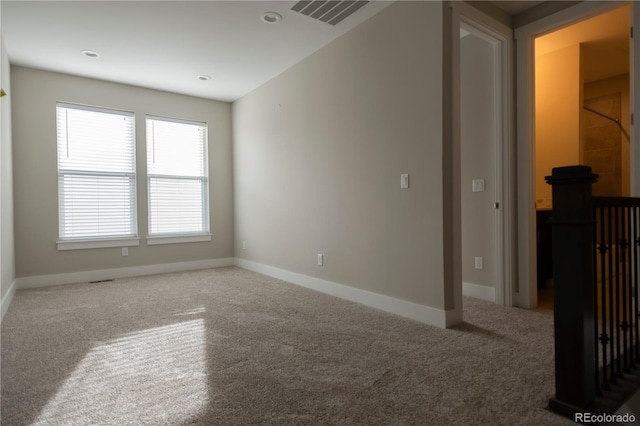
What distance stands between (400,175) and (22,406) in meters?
2.80

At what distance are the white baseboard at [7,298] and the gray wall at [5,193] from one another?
0.05 meters

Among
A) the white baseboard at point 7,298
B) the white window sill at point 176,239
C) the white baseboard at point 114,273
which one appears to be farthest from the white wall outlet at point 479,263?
the white baseboard at point 7,298

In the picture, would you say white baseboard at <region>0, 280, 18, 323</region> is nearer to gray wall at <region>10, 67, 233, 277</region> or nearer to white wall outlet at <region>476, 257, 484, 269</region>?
gray wall at <region>10, 67, 233, 277</region>

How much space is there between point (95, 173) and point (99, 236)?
85cm

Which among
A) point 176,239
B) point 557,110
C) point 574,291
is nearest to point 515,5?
point 557,110

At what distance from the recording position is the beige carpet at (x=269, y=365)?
5.31ft

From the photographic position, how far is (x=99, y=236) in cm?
488

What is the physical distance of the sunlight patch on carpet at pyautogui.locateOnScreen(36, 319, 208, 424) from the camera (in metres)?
1.63

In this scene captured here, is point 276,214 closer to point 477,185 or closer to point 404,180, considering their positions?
point 404,180

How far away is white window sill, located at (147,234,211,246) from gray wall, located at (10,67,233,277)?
0.07 metres

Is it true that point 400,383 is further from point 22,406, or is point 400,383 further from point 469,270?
point 469,270

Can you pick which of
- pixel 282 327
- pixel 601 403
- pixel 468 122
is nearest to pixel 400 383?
pixel 601 403

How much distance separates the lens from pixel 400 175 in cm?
310

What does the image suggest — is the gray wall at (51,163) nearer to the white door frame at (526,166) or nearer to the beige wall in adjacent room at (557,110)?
the white door frame at (526,166)
